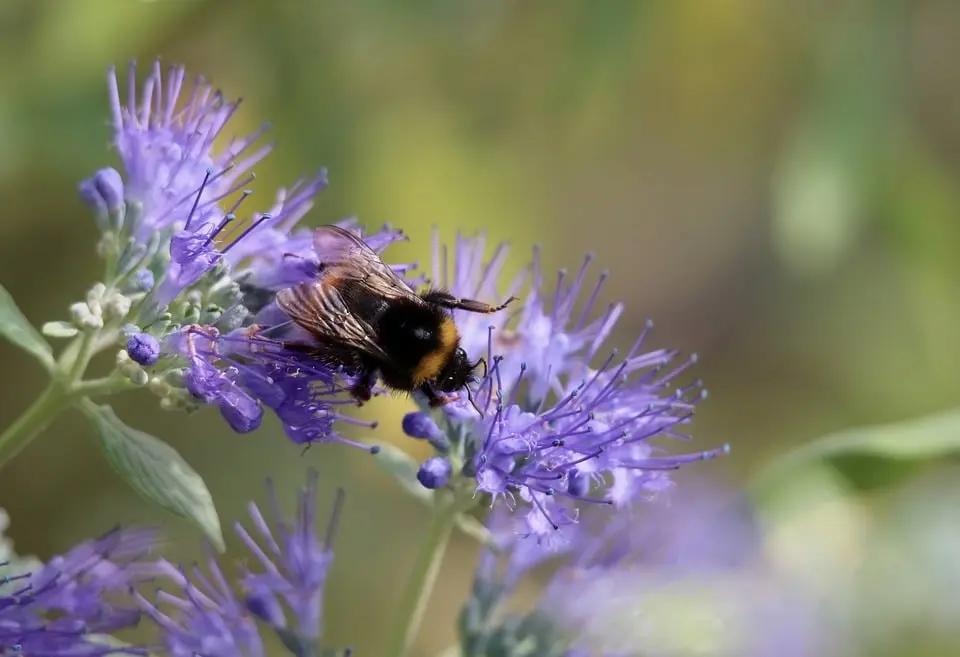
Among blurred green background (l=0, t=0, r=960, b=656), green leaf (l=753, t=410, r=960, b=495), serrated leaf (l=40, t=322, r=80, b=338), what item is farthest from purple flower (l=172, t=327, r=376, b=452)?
blurred green background (l=0, t=0, r=960, b=656)

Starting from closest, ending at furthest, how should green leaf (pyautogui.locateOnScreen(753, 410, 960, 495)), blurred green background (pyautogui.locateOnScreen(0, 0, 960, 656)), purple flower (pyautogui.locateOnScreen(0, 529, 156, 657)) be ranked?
purple flower (pyautogui.locateOnScreen(0, 529, 156, 657)), green leaf (pyautogui.locateOnScreen(753, 410, 960, 495)), blurred green background (pyautogui.locateOnScreen(0, 0, 960, 656))

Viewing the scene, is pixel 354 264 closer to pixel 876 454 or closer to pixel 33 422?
pixel 33 422

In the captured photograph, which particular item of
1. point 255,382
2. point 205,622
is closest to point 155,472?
point 255,382

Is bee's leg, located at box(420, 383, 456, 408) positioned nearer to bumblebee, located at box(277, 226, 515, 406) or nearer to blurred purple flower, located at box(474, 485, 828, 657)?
bumblebee, located at box(277, 226, 515, 406)

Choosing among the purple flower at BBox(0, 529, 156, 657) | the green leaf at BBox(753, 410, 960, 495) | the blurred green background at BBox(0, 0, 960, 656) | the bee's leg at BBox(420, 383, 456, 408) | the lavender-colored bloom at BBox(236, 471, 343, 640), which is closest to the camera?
the purple flower at BBox(0, 529, 156, 657)

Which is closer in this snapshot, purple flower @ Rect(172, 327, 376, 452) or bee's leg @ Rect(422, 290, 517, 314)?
purple flower @ Rect(172, 327, 376, 452)

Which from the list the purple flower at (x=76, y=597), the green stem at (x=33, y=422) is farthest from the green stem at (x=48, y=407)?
the purple flower at (x=76, y=597)

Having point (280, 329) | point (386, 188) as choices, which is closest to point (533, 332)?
point (280, 329)
